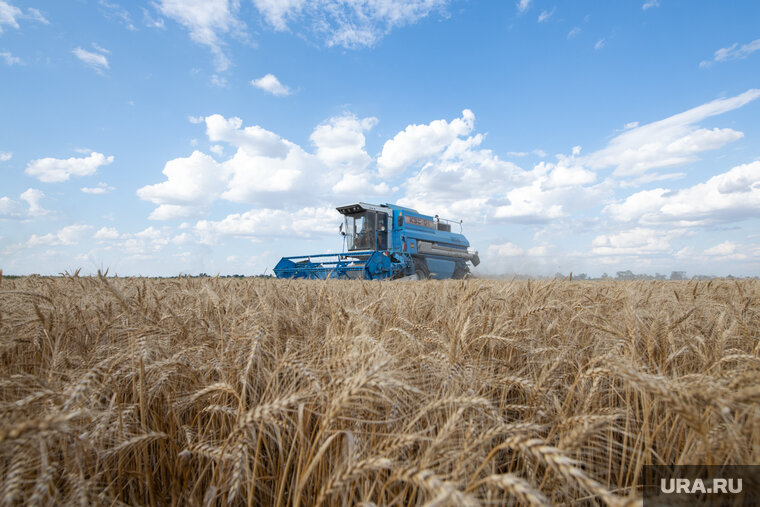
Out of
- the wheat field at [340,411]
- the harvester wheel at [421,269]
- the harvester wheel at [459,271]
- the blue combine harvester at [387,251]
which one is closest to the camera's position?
the wheat field at [340,411]

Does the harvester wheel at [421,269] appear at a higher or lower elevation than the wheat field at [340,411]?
higher

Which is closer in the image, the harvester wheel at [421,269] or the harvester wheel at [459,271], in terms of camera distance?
the harvester wheel at [421,269]

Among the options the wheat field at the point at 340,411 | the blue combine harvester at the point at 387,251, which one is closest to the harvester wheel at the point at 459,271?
the blue combine harvester at the point at 387,251

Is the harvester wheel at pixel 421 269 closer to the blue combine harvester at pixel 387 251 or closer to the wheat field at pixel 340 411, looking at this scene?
the blue combine harvester at pixel 387 251

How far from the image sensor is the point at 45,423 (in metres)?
0.62

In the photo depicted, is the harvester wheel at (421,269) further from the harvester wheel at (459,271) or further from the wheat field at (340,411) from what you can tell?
the wheat field at (340,411)

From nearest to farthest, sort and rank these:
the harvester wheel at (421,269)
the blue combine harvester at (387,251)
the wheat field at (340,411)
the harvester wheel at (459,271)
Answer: the wheat field at (340,411) → the blue combine harvester at (387,251) → the harvester wheel at (421,269) → the harvester wheel at (459,271)

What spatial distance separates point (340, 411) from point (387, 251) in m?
13.1

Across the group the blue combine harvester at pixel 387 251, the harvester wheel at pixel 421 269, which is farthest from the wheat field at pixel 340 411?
the harvester wheel at pixel 421 269

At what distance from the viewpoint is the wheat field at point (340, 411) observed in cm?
85

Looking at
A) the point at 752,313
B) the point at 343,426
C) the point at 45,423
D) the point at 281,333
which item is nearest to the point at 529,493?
the point at 343,426

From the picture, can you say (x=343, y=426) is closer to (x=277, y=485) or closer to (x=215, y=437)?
(x=277, y=485)

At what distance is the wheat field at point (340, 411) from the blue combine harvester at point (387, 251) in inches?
417

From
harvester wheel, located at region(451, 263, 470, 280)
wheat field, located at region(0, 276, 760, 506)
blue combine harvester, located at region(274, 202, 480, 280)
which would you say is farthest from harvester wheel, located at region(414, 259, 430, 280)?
wheat field, located at region(0, 276, 760, 506)
